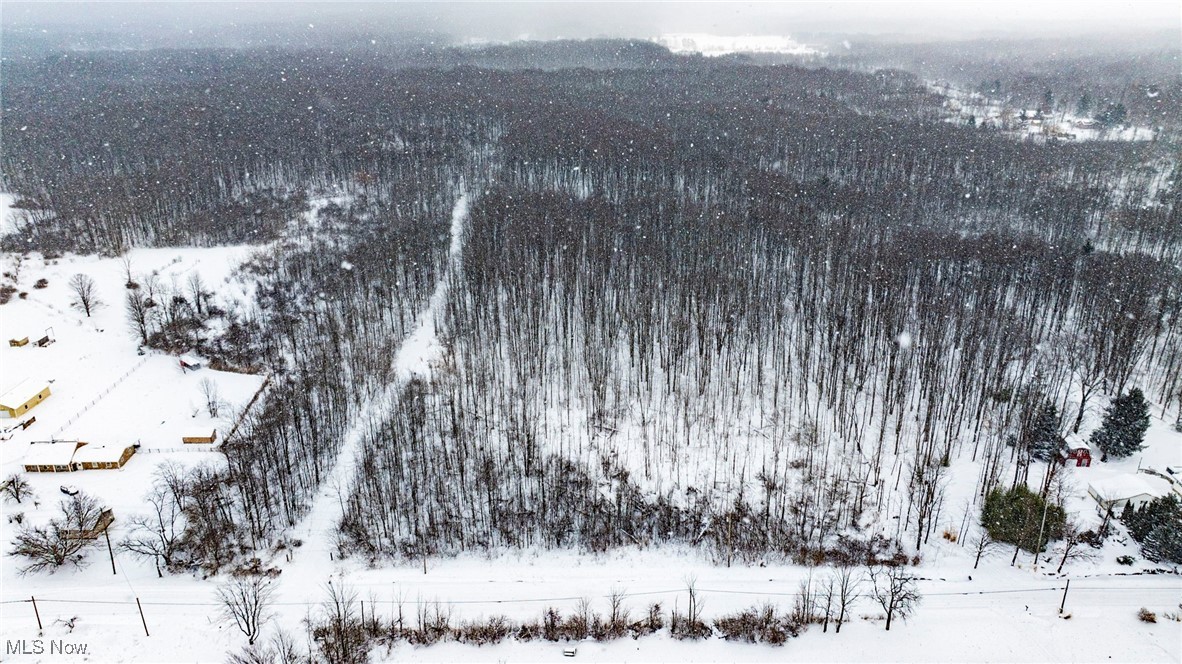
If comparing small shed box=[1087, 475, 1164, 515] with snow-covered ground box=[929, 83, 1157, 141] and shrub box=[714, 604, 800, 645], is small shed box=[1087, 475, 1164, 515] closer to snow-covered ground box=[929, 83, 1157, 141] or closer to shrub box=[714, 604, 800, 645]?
shrub box=[714, 604, 800, 645]

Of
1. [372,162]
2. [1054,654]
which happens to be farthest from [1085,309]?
[372,162]

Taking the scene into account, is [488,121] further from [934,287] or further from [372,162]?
[934,287]

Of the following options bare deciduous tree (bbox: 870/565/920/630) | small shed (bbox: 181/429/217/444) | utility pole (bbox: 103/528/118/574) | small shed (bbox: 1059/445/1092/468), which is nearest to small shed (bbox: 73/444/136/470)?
small shed (bbox: 181/429/217/444)

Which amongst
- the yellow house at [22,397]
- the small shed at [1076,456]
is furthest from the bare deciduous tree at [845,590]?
the yellow house at [22,397]

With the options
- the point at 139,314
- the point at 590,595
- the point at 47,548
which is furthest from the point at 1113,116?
the point at 47,548

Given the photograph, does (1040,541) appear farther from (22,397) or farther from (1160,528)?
(22,397)

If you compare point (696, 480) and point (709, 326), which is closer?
point (696, 480)
